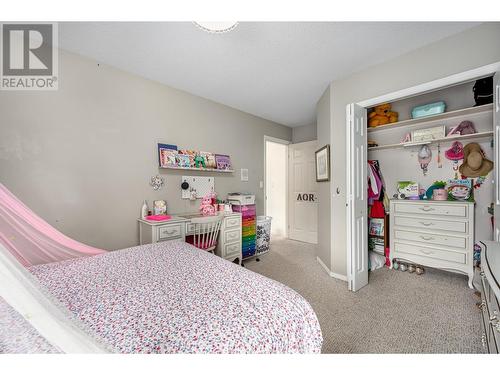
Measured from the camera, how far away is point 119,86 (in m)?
2.28

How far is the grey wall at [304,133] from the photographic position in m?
4.26

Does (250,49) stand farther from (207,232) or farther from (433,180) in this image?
(433,180)

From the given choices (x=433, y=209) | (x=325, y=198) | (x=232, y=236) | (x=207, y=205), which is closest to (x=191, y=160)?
(x=207, y=205)

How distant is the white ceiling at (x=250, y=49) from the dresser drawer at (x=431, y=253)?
234cm

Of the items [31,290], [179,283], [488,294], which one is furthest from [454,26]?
[31,290]

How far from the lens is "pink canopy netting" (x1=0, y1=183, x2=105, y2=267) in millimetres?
1231

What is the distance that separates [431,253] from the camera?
254cm

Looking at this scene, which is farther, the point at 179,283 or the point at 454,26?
the point at 454,26

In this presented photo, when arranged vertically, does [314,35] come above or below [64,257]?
above

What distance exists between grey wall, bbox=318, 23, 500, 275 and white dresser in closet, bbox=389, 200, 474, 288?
35.1 inches
